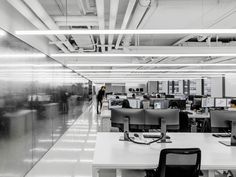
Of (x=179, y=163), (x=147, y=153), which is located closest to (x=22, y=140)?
(x=147, y=153)

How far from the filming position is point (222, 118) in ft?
10.5

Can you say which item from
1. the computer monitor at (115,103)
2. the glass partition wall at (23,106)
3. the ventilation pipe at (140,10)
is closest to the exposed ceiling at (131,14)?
the ventilation pipe at (140,10)

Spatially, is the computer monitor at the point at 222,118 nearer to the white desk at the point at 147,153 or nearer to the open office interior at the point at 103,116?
the open office interior at the point at 103,116

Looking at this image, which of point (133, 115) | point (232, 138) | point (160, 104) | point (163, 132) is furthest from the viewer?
point (160, 104)

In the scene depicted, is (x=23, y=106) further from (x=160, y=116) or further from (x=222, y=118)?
(x=222, y=118)

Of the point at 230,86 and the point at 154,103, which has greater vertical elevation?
the point at 230,86

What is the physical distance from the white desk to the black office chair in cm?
11

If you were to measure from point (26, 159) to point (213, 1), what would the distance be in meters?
4.12

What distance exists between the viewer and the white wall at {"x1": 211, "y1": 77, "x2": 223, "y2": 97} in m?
14.2

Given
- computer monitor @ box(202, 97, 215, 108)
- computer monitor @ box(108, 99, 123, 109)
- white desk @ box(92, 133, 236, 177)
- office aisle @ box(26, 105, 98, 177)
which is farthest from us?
computer monitor @ box(108, 99, 123, 109)

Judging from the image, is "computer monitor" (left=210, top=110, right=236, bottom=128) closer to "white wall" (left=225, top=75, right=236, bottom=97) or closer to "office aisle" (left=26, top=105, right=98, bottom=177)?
"office aisle" (left=26, top=105, right=98, bottom=177)

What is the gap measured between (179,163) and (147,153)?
1.66 feet

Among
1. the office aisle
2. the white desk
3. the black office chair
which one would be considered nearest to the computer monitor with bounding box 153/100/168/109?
the office aisle

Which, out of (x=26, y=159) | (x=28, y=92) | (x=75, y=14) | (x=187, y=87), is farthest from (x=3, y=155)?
(x=187, y=87)
